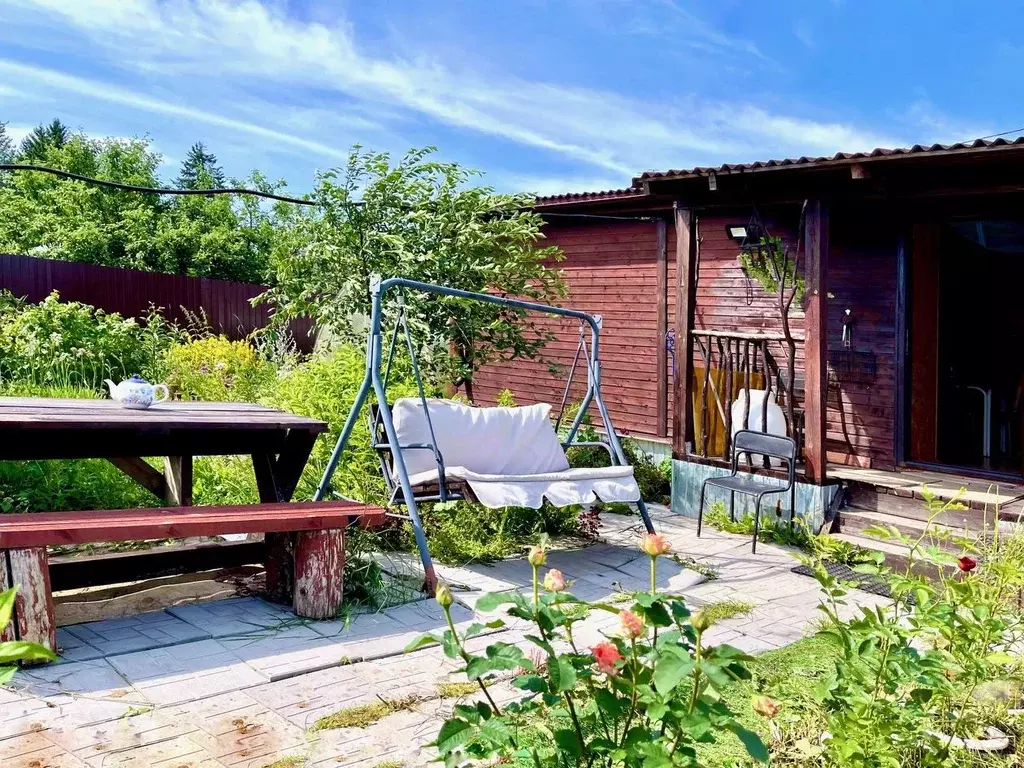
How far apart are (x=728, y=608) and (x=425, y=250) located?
4577mm

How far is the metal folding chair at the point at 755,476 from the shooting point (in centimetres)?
549

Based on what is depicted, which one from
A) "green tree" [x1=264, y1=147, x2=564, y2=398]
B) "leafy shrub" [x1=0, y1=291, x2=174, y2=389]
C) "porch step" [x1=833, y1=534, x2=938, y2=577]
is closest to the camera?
"porch step" [x1=833, y1=534, x2=938, y2=577]

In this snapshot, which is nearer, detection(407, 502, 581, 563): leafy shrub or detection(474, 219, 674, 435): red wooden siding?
detection(407, 502, 581, 563): leafy shrub

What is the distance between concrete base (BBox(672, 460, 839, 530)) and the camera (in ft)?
→ 19.0

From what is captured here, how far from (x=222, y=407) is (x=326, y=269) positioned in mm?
3418

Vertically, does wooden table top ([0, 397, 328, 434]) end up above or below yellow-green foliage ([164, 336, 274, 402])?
below

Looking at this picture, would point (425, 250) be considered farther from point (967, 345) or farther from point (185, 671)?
point (967, 345)

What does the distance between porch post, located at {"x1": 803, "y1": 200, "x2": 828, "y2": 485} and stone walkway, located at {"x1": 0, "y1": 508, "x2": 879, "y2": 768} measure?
54.9 inches

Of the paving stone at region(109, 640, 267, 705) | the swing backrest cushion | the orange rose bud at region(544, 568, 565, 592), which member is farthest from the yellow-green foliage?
the orange rose bud at region(544, 568, 565, 592)

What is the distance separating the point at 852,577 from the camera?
511cm

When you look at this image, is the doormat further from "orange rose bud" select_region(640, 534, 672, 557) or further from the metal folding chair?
"orange rose bud" select_region(640, 534, 672, 557)

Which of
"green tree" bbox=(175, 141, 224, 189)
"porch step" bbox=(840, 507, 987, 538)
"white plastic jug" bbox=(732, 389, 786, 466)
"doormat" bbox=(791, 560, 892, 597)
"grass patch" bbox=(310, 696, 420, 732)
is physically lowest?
"doormat" bbox=(791, 560, 892, 597)

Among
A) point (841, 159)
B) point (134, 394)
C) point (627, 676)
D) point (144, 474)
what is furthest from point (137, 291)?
point (627, 676)

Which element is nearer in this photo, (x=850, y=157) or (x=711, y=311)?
(x=850, y=157)
